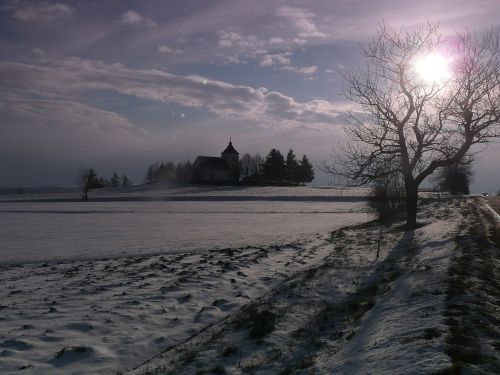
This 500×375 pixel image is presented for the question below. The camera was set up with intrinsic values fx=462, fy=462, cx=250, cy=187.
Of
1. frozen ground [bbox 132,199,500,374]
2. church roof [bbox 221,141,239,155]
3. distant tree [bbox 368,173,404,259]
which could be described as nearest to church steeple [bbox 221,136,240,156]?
church roof [bbox 221,141,239,155]

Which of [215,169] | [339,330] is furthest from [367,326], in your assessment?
[215,169]

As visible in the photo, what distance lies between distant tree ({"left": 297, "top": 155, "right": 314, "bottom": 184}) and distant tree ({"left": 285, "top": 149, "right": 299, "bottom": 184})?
46.7 inches

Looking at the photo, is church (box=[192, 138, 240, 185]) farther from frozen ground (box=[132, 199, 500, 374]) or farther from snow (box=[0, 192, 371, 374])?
frozen ground (box=[132, 199, 500, 374])

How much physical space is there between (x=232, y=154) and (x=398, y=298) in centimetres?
13172

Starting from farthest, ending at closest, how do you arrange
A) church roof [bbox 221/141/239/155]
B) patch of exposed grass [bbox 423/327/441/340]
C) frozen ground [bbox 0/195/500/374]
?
1. church roof [bbox 221/141/239/155]
2. frozen ground [bbox 0/195/500/374]
3. patch of exposed grass [bbox 423/327/441/340]

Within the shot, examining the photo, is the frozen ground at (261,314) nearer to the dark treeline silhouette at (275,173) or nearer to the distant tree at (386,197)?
the distant tree at (386,197)

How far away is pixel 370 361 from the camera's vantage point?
20.8 ft

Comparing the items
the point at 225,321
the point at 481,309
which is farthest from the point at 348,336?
the point at 225,321

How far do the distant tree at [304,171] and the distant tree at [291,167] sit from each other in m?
1.19

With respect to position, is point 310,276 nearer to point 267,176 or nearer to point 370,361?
point 370,361

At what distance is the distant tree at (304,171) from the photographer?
440 feet

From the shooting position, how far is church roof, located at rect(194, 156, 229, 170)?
433ft

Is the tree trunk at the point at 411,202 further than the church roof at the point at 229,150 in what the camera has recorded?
No

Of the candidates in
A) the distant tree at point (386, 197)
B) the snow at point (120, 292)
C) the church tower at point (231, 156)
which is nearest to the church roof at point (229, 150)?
the church tower at point (231, 156)
